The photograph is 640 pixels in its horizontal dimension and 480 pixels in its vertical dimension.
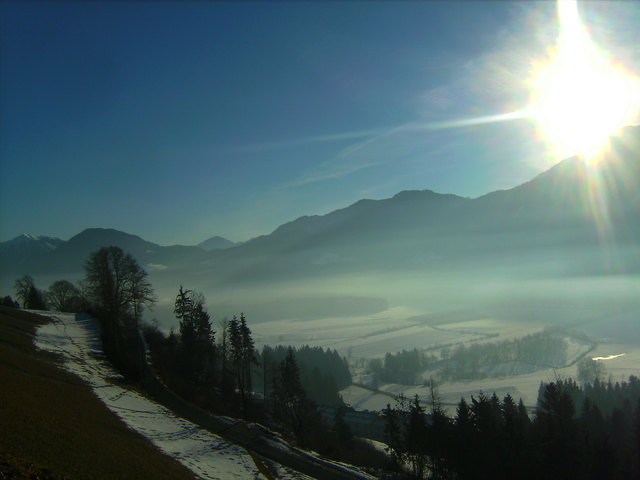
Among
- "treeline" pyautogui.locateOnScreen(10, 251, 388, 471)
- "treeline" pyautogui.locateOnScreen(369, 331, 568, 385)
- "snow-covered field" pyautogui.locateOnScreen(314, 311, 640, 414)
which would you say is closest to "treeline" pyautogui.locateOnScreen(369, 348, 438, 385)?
"treeline" pyautogui.locateOnScreen(369, 331, 568, 385)

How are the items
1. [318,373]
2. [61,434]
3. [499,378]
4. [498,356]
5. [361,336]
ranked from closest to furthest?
[61,434]
[318,373]
[499,378]
[498,356]
[361,336]

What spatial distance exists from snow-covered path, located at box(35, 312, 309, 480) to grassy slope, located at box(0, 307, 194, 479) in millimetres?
929

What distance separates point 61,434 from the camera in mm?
14477

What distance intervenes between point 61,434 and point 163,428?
25.2 feet

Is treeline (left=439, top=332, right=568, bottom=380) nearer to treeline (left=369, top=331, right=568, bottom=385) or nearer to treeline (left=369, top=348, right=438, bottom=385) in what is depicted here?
treeline (left=369, top=331, right=568, bottom=385)

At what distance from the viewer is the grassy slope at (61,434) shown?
11891 mm

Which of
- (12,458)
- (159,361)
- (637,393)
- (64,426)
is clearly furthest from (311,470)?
(637,393)

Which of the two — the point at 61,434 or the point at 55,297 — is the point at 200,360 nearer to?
the point at 61,434

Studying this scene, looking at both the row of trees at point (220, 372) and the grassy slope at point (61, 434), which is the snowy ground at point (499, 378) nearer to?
the row of trees at point (220, 372)

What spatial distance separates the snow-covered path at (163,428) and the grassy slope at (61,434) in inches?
36.6

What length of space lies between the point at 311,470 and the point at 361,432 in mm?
51312

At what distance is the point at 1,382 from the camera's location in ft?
56.7

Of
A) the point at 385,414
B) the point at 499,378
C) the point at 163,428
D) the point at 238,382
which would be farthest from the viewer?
the point at 499,378

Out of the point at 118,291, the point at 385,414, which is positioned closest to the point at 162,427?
the point at 385,414
